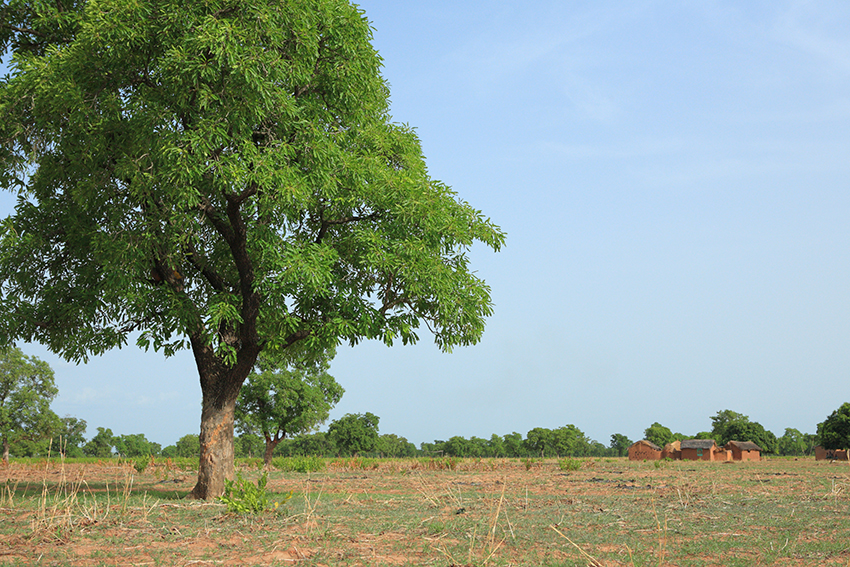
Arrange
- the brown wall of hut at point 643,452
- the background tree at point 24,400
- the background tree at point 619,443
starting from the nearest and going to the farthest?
the background tree at point 24,400 → the brown wall of hut at point 643,452 → the background tree at point 619,443

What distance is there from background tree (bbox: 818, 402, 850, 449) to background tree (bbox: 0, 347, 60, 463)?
87.4m

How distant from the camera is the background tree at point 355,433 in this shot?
80438mm

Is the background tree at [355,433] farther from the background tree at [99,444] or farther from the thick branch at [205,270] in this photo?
the thick branch at [205,270]

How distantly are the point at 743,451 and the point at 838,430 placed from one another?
36.4ft

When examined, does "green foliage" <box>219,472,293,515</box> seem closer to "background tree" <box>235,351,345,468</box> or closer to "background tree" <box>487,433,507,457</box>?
"background tree" <box>235,351,345,468</box>

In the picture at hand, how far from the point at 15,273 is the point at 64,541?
10.6m

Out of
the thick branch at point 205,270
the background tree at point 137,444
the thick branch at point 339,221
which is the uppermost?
the thick branch at point 339,221

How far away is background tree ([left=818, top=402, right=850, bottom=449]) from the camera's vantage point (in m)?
71.6

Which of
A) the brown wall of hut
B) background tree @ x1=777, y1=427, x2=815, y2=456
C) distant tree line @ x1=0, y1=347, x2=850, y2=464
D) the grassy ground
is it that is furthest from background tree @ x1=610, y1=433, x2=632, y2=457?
the grassy ground

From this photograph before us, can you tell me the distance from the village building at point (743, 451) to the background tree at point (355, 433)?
47.5 metres

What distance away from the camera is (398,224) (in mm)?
14977

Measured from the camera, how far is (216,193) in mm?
14438

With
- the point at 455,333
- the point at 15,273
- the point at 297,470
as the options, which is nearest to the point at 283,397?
the point at 297,470

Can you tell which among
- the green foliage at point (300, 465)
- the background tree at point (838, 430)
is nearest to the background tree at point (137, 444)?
the green foliage at point (300, 465)
